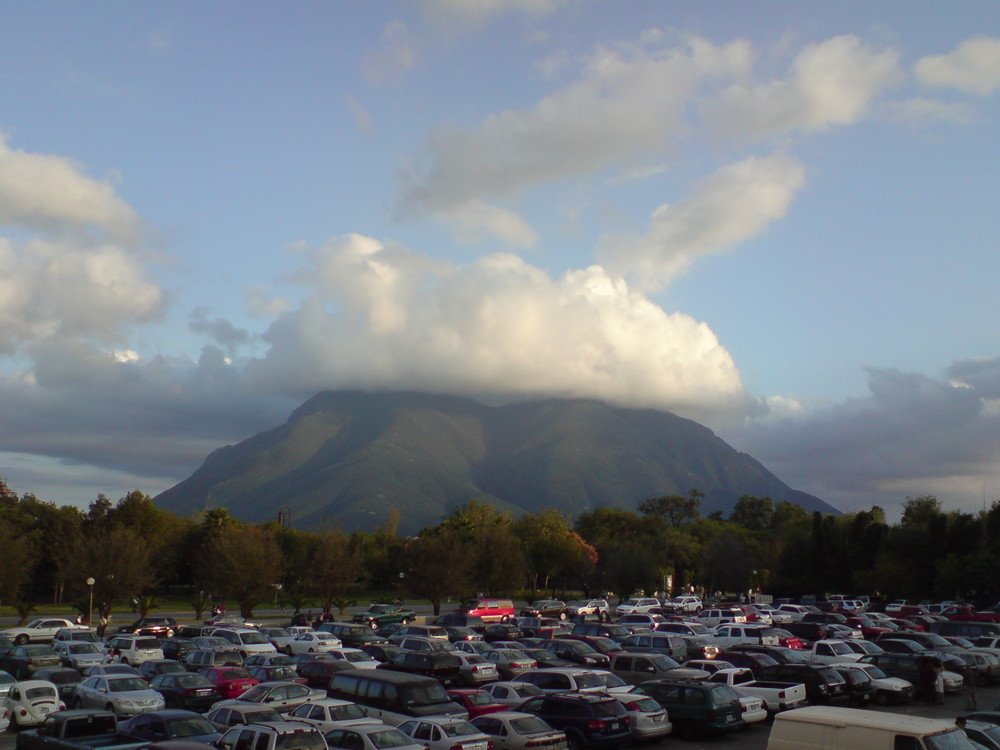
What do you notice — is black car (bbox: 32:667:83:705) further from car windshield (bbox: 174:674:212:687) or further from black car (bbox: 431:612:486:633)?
black car (bbox: 431:612:486:633)

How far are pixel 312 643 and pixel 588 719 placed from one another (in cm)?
2158

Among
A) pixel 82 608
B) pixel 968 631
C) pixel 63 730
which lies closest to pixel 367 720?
pixel 63 730

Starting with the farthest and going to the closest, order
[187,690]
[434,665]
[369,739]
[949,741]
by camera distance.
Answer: [434,665] < [187,690] < [369,739] < [949,741]

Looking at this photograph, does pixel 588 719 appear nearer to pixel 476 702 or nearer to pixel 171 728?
pixel 476 702

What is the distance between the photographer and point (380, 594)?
99.9 m

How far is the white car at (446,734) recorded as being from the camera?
1833cm

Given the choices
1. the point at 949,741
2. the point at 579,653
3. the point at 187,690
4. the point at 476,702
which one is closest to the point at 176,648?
the point at 187,690

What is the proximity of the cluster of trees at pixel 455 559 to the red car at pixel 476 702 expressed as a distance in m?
40.9

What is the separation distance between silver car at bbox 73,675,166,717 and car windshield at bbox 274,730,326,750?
9858 millimetres

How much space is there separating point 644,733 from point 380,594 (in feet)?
268

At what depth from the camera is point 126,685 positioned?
83.4ft

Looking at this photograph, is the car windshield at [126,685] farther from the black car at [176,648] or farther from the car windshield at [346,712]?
the black car at [176,648]

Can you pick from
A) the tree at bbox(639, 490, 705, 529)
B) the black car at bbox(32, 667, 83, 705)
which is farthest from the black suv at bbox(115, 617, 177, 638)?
the tree at bbox(639, 490, 705, 529)

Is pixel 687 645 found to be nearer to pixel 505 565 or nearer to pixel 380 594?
pixel 505 565
